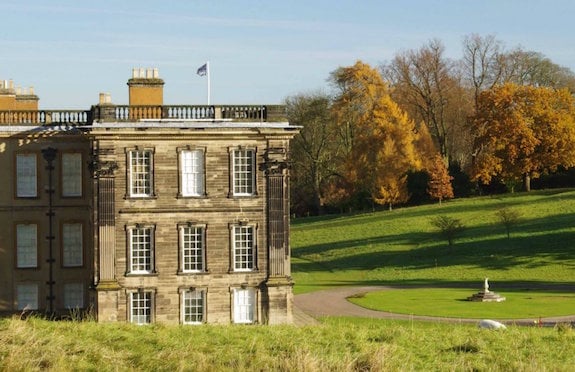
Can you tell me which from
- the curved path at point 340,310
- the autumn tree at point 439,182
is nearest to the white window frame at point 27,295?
the curved path at point 340,310

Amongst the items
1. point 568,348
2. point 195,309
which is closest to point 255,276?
point 195,309

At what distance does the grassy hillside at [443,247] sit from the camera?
62.8 metres

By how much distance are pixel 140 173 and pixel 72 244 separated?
212 inches

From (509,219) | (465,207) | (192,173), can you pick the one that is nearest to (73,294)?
(192,173)

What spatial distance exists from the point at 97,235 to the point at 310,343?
20274 mm

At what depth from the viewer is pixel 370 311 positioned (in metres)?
46.6

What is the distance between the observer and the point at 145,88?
43781 mm

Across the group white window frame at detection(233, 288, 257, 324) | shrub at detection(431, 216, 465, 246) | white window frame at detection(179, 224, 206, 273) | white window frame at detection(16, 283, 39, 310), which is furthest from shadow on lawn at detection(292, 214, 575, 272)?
white window frame at detection(16, 283, 39, 310)

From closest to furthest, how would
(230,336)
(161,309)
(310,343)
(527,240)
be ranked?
1. (310,343)
2. (230,336)
3. (161,309)
4. (527,240)

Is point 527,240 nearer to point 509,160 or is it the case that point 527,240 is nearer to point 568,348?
point 509,160

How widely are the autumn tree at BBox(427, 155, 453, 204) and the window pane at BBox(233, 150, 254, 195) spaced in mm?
48729

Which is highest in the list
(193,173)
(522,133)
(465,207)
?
(522,133)

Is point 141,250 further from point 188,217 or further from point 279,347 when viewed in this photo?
point 279,347

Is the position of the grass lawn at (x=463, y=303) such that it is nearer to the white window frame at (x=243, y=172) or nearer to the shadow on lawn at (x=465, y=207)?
the white window frame at (x=243, y=172)
